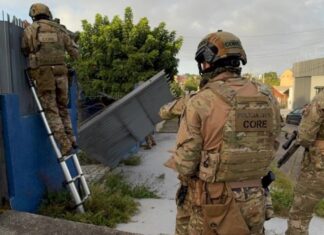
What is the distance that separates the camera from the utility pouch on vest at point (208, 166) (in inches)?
89.4

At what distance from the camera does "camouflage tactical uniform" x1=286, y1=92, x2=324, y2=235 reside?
3576 mm

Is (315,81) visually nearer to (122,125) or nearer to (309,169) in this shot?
(122,125)

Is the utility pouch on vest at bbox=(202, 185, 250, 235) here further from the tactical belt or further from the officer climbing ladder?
the officer climbing ladder

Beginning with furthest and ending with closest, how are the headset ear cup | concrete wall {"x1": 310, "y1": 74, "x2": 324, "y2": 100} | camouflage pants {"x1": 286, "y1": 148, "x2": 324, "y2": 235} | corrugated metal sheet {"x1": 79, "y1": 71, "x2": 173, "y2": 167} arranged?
concrete wall {"x1": 310, "y1": 74, "x2": 324, "y2": 100}, corrugated metal sheet {"x1": 79, "y1": 71, "x2": 173, "y2": 167}, camouflage pants {"x1": 286, "y1": 148, "x2": 324, "y2": 235}, the headset ear cup

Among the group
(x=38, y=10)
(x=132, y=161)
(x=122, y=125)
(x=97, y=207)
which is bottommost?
(x=132, y=161)

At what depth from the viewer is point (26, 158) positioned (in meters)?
3.59

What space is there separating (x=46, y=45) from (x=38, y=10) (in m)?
0.43

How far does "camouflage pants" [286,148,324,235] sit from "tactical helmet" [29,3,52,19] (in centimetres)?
310

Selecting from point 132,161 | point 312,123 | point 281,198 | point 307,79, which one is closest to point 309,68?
point 307,79

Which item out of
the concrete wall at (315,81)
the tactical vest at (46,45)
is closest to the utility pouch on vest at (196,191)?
the tactical vest at (46,45)

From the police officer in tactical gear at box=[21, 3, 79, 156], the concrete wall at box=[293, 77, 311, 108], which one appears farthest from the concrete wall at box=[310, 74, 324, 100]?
the police officer in tactical gear at box=[21, 3, 79, 156]

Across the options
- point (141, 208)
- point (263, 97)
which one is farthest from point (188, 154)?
point (141, 208)

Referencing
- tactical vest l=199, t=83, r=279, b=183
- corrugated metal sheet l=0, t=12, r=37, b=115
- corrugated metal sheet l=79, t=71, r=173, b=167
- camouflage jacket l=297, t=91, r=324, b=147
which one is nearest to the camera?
tactical vest l=199, t=83, r=279, b=183

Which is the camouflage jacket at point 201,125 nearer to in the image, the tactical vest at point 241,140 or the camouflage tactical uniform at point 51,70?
the tactical vest at point 241,140
